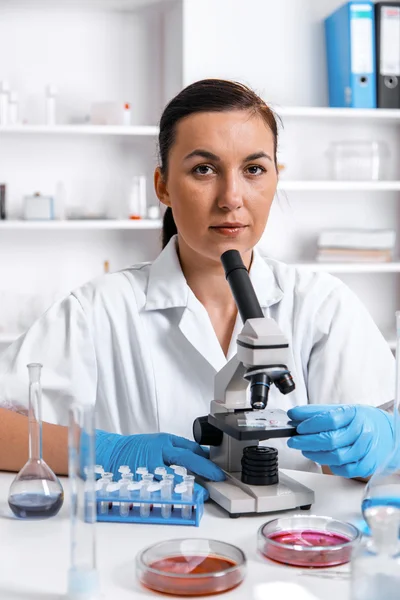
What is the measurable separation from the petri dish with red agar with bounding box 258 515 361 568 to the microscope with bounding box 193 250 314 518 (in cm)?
9

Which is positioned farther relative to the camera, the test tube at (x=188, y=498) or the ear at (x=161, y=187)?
the ear at (x=161, y=187)

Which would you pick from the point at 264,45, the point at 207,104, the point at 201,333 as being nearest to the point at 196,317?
the point at 201,333

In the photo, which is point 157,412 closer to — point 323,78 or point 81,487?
point 81,487

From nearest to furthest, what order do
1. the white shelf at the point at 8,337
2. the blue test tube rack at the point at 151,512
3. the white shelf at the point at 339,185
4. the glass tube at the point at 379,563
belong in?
the glass tube at the point at 379,563 → the blue test tube rack at the point at 151,512 → the white shelf at the point at 8,337 → the white shelf at the point at 339,185

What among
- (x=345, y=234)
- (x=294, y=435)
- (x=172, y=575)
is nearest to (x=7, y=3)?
(x=345, y=234)

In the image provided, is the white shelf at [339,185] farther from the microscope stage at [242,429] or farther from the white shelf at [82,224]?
the microscope stage at [242,429]

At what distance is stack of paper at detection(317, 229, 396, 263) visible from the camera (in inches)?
135

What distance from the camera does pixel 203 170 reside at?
5.19 ft

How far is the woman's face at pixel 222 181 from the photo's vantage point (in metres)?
1.55

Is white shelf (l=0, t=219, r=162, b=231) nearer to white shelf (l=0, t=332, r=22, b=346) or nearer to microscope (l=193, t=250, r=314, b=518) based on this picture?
white shelf (l=0, t=332, r=22, b=346)

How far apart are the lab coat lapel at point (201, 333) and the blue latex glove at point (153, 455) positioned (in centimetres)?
34

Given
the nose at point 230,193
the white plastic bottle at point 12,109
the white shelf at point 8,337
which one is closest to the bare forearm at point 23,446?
the nose at point 230,193

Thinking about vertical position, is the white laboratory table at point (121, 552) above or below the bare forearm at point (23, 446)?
below

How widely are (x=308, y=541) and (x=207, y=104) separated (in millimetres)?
915
